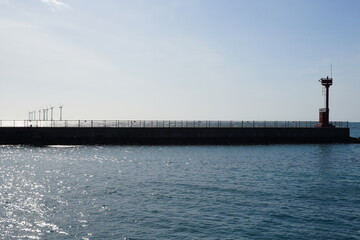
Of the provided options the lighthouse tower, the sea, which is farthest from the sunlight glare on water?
the lighthouse tower

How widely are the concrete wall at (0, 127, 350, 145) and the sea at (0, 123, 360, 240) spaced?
19778 millimetres

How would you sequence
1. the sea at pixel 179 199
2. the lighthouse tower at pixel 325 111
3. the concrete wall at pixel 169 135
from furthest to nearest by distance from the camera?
the lighthouse tower at pixel 325 111 < the concrete wall at pixel 169 135 < the sea at pixel 179 199

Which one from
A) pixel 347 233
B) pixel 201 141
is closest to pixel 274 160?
pixel 201 141

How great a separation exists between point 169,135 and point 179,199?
4259 cm

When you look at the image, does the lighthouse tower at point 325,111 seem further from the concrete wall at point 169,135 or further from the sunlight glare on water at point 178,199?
the sunlight glare on water at point 178,199

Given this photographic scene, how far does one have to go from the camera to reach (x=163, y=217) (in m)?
19.2

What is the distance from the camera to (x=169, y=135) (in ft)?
216

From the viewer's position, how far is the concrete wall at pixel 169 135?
6272 cm

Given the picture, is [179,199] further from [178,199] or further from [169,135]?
[169,135]

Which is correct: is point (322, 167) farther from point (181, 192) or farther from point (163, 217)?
point (163, 217)

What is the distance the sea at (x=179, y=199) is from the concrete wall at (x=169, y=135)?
19778 mm

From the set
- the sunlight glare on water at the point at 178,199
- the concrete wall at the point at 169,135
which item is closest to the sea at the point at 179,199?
the sunlight glare on water at the point at 178,199

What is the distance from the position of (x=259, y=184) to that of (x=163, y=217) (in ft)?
40.6

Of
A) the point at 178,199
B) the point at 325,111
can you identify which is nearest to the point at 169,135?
the point at 325,111
